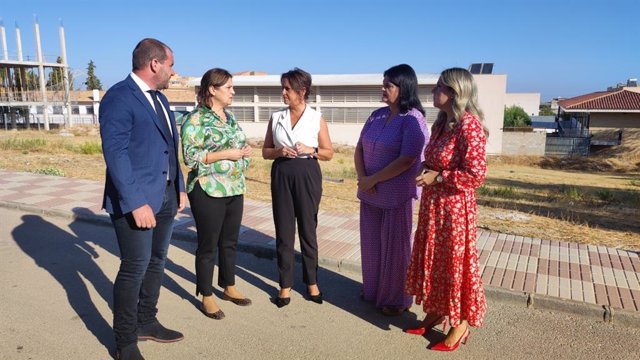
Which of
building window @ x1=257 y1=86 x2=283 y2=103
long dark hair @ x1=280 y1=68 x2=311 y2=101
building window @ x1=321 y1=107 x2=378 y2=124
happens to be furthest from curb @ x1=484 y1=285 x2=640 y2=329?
building window @ x1=257 y1=86 x2=283 y2=103

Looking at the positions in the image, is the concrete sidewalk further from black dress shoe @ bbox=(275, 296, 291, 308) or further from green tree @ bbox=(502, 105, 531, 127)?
green tree @ bbox=(502, 105, 531, 127)

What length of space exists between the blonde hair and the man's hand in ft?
6.67

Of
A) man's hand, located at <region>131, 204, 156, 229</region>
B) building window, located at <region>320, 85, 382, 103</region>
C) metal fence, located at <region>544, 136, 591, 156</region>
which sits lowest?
metal fence, located at <region>544, 136, 591, 156</region>

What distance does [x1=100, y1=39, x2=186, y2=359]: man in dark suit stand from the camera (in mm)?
2736

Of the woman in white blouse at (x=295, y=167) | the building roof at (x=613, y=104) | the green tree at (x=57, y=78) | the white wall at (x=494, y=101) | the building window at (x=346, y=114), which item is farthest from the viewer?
the green tree at (x=57, y=78)

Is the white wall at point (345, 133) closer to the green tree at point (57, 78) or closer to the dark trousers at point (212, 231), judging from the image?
the green tree at point (57, 78)

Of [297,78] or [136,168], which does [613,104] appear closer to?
[297,78]

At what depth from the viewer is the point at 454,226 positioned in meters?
3.24

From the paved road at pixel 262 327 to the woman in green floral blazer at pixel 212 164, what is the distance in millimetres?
436

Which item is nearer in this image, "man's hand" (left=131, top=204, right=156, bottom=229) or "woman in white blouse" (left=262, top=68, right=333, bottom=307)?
"man's hand" (left=131, top=204, right=156, bottom=229)

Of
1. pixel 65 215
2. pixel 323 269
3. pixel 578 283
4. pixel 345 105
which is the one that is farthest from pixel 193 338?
pixel 345 105

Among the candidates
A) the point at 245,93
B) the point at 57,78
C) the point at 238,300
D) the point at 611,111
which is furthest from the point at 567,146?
the point at 57,78

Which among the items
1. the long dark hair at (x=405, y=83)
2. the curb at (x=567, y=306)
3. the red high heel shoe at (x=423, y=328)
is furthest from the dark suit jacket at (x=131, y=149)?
the curb at (x=567, y=306)

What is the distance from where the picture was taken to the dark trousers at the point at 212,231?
3.64 meters
